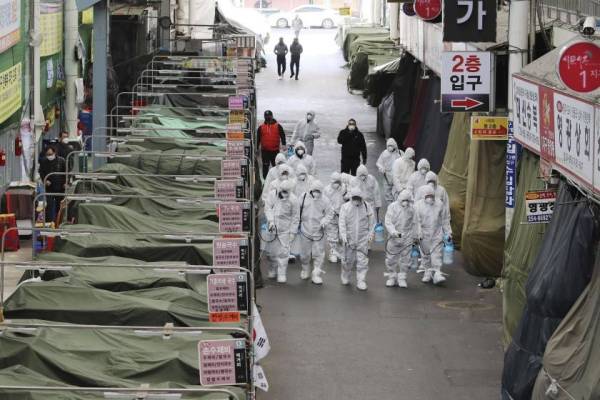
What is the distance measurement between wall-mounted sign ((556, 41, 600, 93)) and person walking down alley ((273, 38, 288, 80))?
3893cm

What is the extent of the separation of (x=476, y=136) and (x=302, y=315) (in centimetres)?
374

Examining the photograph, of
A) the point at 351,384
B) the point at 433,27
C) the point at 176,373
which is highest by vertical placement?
the point at 433,27

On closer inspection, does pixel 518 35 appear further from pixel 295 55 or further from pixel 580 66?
pixel 295 55

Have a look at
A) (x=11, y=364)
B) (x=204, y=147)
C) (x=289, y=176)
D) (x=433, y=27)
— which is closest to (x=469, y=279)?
(x=289, y=176)

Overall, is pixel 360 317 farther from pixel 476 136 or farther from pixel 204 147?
pixel 204 147

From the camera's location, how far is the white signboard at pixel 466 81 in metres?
20.5

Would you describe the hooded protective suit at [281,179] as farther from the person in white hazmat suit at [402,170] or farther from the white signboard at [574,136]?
the white signboard at [574,136]

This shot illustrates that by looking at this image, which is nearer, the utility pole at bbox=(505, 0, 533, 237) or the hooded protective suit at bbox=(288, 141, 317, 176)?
the utility pole at bbox=(505, 0, 533, 237)

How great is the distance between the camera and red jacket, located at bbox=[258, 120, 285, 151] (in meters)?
31.3

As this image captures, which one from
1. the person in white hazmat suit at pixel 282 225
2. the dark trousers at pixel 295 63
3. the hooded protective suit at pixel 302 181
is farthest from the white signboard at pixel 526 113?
the dark trousers at pixel 295 63

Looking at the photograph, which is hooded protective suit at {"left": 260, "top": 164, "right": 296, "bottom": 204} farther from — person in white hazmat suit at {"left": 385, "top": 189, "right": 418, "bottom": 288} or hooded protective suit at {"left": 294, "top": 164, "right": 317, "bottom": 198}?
person in white hazmat suit at {"left": 385, "top": 189, "right": 418, "bottom": 288}

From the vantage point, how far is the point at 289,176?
24.2 m

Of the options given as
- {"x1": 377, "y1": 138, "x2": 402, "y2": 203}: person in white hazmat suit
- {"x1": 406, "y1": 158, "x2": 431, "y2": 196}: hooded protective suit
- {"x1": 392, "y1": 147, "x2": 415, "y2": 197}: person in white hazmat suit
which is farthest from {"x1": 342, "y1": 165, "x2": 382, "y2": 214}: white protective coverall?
{"x1": 377, "y1": 138, "x2": 402, "y2": 203}: person in white hazmat suit

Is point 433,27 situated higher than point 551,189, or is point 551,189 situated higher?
point 433,27
